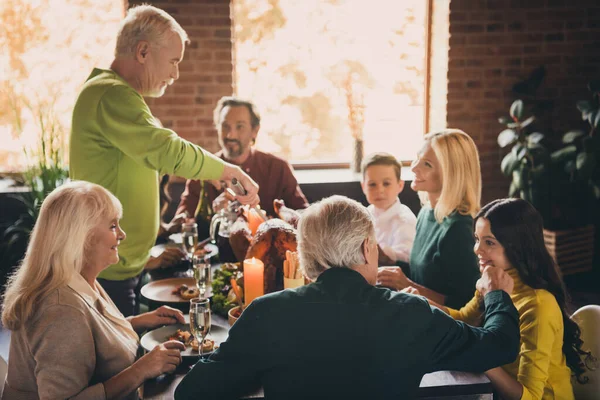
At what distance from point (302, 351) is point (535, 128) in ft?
12.6

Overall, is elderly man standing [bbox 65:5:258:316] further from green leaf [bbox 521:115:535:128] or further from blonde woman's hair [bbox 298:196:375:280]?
Answer: green leaf [bbox 521:115:535:128]

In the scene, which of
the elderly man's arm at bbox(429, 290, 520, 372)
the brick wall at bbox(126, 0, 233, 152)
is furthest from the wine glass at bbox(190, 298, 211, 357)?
the brick wall at bbox(126, 0, 233, 152)

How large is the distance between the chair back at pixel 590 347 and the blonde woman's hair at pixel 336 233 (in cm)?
87

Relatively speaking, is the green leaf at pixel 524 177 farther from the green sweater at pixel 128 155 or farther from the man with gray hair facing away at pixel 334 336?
the man with gray hair facing away at pixel 334 336

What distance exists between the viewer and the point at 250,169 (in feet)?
12.1

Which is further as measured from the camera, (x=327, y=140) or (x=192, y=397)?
(x=327, y=140)

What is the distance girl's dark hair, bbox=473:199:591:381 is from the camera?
1758 mm

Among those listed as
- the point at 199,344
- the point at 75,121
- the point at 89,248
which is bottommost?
the point at 199,344

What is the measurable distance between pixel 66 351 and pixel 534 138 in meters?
3.58

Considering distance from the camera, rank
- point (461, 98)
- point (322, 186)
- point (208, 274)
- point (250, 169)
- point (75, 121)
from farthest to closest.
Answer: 1. point (461, 98)
2. point (322, 186)
3. point (250, 169)
4. point (75, 121)
5. point (208, 274)

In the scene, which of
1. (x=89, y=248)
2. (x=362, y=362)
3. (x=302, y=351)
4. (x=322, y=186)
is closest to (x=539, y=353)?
(x=362, y=362)

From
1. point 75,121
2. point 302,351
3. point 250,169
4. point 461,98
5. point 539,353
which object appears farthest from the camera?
point 461,98

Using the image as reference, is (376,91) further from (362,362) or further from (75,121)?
(362,362)

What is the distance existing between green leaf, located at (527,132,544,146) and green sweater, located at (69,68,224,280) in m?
2.67
